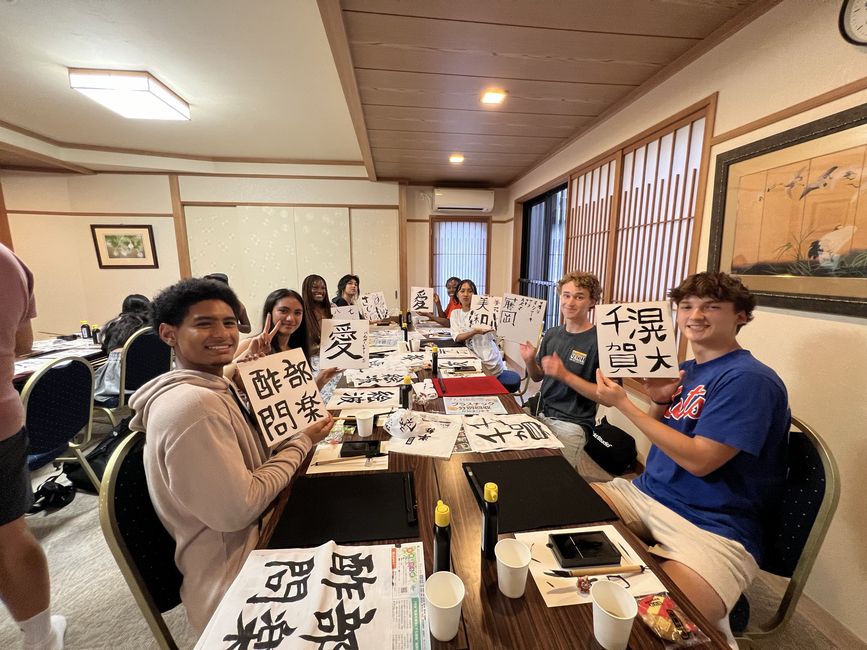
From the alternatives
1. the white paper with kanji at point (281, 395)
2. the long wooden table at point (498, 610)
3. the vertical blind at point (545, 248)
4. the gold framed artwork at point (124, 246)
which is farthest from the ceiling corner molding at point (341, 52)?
the gold framed artwork at point (124, 246)

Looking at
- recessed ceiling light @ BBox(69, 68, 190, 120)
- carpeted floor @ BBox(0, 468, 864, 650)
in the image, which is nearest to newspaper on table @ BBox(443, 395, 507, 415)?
carpeted floor @ BBox(0, 468, 864, 650)

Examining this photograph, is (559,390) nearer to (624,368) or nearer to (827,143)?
(624,368)

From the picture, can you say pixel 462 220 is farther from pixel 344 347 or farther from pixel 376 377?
pixel 344 347

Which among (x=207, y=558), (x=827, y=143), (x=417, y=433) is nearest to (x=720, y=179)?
(x=827, y=143)

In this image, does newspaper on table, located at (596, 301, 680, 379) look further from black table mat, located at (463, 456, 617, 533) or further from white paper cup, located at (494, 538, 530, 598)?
white paper cup, located at (494, 538, 530, 598)

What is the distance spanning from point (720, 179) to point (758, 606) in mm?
1999

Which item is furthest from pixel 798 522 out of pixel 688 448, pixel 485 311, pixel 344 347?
pixel 485 311

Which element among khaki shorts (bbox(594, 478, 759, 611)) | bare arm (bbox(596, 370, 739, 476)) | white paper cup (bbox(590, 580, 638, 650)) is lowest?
khaki shorts (bbox(594, 478, 759, 611))

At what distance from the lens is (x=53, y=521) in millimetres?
2043

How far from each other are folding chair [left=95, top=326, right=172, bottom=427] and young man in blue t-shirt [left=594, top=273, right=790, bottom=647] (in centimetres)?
310

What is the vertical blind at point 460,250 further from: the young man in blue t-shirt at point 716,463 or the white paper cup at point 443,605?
the white paper cup at point 443,605

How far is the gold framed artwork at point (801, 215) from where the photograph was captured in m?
1.25

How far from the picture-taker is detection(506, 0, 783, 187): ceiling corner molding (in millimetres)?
1534

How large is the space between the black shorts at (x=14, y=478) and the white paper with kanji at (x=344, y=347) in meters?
1.08
